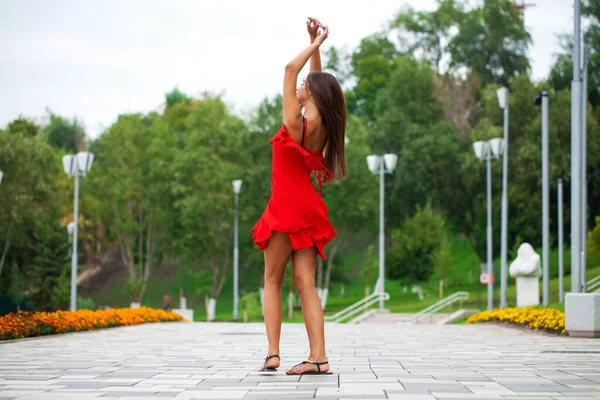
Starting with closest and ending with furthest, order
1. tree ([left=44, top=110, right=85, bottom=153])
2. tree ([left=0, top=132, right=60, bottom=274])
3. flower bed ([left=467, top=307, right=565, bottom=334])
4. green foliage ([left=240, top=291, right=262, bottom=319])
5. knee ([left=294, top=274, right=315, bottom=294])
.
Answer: knee ([left=294, top=274, right=315, bottom=294]), flower bed ([left=467, top=307, right=565, bottom=334]), green foliage ([left=240, top=291, right=262, bottom=319]), tree ([left=0, top=132, right=60, bottom=274]), tree ([left=44, top=110, right=85, bottom=153])

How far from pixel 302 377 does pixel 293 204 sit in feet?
3.77

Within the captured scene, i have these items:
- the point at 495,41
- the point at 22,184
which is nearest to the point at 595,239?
the point at 495,41

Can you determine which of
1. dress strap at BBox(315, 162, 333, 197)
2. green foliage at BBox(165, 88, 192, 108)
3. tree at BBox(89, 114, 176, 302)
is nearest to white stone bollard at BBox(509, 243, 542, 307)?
dress strap at BBox(315, 162, 333, 197)

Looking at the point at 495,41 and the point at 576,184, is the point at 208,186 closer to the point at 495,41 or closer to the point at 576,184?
the point at 495,41

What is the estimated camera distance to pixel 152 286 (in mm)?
58719

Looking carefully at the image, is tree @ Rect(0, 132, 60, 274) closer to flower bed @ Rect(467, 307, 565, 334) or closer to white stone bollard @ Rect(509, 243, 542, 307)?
white stone bollard @ Rect(509, 243, 542, 307)

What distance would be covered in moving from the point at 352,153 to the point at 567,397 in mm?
43980

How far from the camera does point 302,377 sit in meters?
5.59

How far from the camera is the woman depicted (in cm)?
586

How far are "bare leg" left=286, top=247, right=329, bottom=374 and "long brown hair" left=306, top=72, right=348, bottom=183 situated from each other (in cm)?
67

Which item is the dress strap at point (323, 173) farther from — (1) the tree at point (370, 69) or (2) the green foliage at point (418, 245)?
(1) the tree at point (370, 69)

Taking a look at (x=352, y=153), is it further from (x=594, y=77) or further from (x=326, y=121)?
(x=326, y=121)

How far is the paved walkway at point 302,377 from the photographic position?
15.7 feet

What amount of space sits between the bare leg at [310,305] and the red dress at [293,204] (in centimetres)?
11
